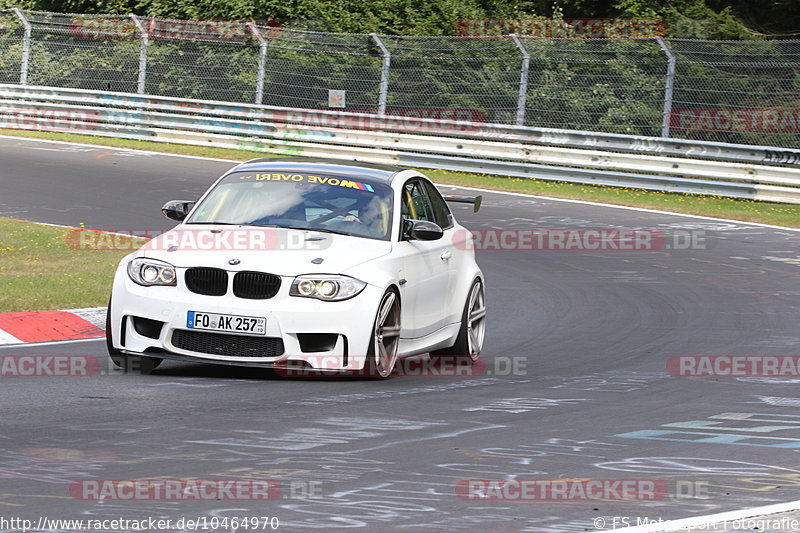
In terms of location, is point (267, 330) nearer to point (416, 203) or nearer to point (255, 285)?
point (255, 285)

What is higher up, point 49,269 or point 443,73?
point 443,73

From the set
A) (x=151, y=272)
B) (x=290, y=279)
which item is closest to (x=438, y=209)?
(x=290, y=279)

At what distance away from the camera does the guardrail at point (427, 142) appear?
75.0 feet

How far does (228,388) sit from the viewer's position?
26.6 ft

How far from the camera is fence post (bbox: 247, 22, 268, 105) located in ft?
90.1

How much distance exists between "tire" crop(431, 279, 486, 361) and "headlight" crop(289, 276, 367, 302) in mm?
1833

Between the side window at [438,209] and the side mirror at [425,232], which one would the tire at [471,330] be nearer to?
the side window at [438,209]

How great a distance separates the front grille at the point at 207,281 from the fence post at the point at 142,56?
21.4 m

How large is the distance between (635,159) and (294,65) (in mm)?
7927

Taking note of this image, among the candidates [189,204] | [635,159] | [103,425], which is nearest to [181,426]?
[103,425]

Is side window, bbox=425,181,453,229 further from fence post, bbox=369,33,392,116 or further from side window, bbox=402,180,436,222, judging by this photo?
fence post, bbox=369,33,392,116

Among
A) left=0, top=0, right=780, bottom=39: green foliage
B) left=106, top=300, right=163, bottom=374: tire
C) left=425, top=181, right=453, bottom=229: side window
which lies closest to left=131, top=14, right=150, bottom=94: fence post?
left=0, top=0, right=780, bottom=39: green foliage

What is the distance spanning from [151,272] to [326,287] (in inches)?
45.8

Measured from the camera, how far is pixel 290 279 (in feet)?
27.0
